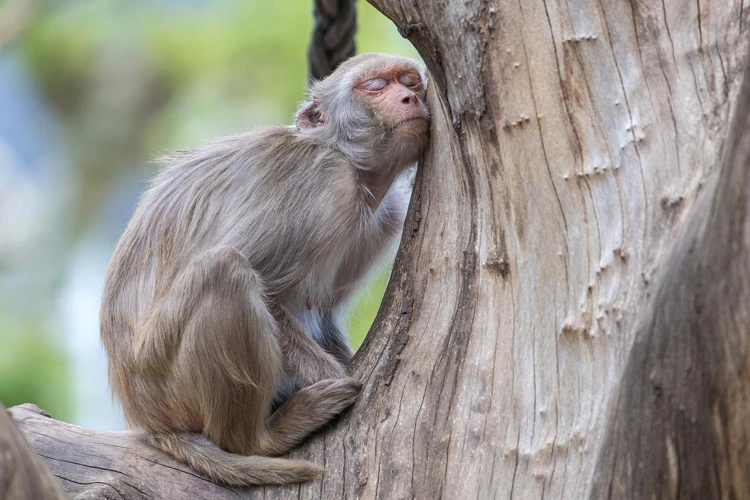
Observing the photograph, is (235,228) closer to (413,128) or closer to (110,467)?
(413,128)

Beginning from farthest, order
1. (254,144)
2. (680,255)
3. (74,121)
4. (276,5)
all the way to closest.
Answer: (74,121) → (276,5) → (254,144) → (680,255)

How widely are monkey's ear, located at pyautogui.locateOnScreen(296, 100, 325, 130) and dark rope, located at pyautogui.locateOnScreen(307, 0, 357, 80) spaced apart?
991 millimetres

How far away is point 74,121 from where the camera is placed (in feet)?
51.9

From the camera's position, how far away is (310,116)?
523 centimetres

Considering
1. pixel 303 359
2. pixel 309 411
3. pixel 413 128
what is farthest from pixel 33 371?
pixel 413 128

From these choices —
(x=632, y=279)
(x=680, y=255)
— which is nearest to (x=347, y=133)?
(x=632, y=279)

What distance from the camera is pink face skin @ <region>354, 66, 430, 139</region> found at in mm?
4535

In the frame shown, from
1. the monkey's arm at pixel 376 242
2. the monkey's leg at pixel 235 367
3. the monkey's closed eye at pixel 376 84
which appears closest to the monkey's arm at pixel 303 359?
the monkey's leg at pixel 235 367

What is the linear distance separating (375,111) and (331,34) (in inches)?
57.9

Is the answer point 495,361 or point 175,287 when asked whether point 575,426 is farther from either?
point 175,287

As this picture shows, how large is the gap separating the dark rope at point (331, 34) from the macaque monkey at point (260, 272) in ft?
2.93

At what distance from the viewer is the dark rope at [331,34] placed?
231 inches

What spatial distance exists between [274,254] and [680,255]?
7.91ft

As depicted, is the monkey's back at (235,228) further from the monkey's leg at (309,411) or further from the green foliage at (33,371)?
the green foliage at (33,371)
